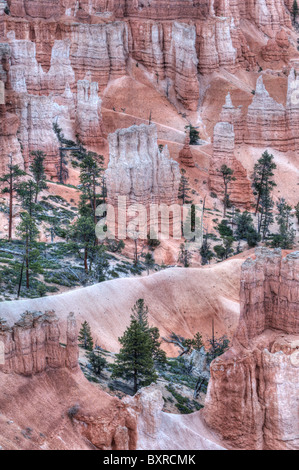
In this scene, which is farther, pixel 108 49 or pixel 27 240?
pixel 108 49

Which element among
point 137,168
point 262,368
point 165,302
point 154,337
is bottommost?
point 165,302

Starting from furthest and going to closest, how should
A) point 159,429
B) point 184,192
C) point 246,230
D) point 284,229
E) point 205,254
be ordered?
point 184,192 → point 246,230 → point 284,229 → point 205,254 → point 159,429

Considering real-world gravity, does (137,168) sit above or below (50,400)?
below

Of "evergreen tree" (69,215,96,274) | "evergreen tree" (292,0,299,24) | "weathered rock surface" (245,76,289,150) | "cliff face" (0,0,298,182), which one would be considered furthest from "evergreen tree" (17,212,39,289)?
"evergreen tree" (292,0,299,24)

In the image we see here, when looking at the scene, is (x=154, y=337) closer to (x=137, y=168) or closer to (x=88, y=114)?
(x=137, y=168)

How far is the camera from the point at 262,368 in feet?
105

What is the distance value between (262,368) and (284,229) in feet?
133

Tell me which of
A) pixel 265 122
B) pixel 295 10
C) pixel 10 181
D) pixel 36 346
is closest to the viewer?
pixel 36 346

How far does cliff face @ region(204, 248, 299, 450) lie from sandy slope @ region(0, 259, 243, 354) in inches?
446

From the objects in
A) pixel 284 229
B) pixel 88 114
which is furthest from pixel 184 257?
pixel 88 114

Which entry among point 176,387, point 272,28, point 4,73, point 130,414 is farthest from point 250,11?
point 130,414

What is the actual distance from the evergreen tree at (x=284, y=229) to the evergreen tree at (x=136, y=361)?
101ft

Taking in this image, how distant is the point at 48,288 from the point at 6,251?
578 centimetres
